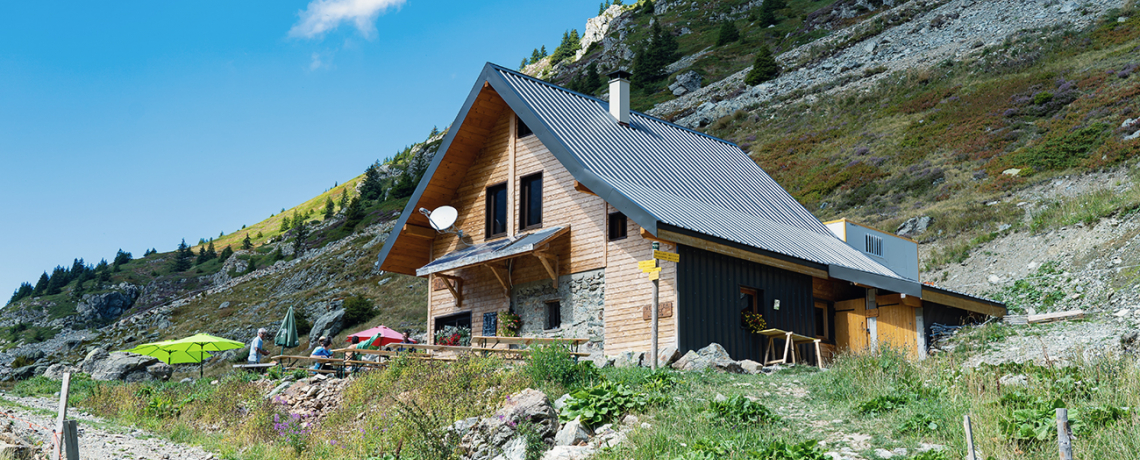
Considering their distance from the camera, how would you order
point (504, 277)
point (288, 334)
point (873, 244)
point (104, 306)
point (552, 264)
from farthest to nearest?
point (104, 306) → point (873, 244) → point (288, 334) → point (504, 277) → point (552, 264)

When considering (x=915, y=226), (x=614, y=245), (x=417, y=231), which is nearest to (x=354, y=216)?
(x=915, y=226)

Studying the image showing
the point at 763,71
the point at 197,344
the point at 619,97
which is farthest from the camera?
the point at 763,71

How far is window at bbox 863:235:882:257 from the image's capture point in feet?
77.1

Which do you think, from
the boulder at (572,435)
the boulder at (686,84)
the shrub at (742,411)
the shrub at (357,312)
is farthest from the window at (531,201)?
the boulder at (686,84)

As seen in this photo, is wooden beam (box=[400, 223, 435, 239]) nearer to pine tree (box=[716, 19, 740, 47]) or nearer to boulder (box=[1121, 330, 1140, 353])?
boulder (box=[1121, 330, 1140, 353])

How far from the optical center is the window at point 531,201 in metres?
19.5

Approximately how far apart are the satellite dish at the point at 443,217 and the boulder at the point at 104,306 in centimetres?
8046

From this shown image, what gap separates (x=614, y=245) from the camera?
57.4 feet

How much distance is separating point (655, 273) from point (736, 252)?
7.00 feet

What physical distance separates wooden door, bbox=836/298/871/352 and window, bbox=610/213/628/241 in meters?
6.03

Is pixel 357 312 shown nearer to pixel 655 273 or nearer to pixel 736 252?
pixel 736 252

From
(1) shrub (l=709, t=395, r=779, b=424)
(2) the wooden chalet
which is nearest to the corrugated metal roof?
(2) the wooden chalet

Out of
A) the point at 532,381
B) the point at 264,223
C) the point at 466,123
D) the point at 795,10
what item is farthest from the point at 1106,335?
the point at 264,223

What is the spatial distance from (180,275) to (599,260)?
335 ft
